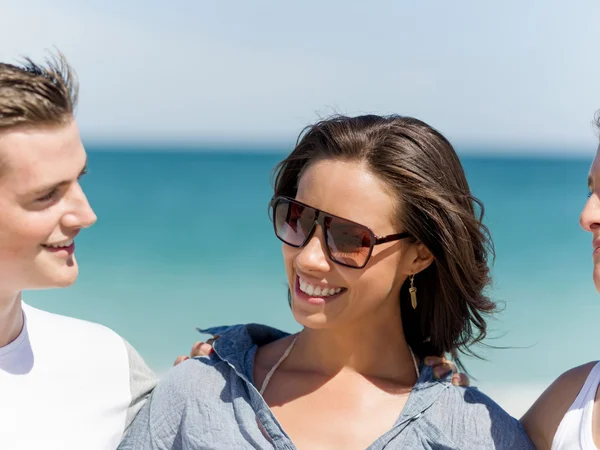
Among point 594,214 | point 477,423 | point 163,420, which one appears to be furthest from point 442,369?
point 163,420

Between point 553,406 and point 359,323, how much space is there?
795 millimetres

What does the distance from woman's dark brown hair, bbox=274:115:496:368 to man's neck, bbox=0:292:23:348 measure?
113 centimetres

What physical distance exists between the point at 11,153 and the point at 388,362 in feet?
5.29

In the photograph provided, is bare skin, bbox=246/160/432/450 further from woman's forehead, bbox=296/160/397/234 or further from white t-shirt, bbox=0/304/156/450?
white t-shirt, bbox=0/304/156/450

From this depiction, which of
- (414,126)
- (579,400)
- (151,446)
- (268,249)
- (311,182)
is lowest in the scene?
(268,249)

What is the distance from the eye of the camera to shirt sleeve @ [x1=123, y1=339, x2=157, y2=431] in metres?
3.24

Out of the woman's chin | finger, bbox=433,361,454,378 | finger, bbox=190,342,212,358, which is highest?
the woman's chin

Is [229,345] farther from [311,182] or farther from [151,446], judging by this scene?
[311,182]

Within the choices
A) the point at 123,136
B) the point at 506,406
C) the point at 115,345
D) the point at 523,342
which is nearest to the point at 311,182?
the point at 115,345

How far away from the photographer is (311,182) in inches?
127

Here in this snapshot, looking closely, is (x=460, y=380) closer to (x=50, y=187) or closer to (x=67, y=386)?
(x=67, y=386)

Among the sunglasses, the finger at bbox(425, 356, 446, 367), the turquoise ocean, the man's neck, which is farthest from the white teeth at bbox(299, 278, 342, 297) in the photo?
the turquoise ocean

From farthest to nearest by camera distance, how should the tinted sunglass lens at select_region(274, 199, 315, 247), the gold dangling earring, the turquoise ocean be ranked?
1. the turquoise ocean
2. the gold dangling earring
3. the tinted sunglass lens at select_region(274, 199, 315, 247)

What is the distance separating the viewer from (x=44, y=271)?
2.89 meters
